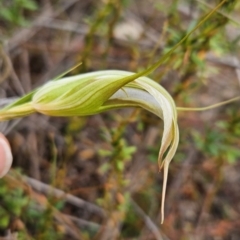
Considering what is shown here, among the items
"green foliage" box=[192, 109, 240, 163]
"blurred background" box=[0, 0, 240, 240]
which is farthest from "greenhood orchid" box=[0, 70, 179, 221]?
"green foliage" box=[192, 109, 240, 163]

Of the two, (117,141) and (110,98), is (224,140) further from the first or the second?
(110,98)

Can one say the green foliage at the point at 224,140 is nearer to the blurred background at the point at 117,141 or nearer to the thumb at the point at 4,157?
the blurred background at the point at 117,141

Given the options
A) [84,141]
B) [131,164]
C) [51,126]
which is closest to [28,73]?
[51,126]

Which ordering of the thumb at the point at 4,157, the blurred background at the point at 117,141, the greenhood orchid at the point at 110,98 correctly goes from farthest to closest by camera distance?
1. the blurred background at the point at 117,141
2. the thumb at the point at 4,157
3. the greenhood orchid at the point at 110,98

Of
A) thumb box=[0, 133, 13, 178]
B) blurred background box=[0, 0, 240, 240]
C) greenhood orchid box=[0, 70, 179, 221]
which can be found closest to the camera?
greenhood orchid box=[0, 70, 179, 221]

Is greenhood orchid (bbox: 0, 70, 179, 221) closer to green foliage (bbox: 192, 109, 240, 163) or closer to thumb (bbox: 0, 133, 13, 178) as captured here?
thumb (bbox: 0, 133, 13, 178)

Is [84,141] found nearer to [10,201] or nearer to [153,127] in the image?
[153,127]

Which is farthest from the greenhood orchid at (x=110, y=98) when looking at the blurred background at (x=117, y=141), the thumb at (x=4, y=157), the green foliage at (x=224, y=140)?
the green foliage at (x=224, y=140)
